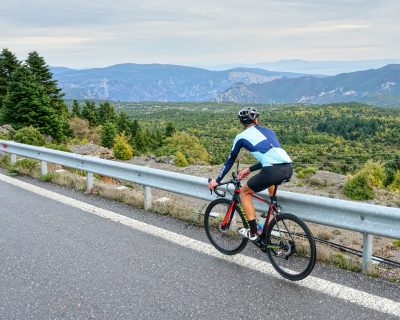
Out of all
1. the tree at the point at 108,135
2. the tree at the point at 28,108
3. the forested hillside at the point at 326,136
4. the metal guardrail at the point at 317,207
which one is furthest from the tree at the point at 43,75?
the metal guardrail at the point at 317,207

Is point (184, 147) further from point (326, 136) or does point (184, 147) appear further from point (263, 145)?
point (263, 145)

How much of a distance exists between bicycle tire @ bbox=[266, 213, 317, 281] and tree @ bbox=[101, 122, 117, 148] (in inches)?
2754

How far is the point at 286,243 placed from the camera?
456cm

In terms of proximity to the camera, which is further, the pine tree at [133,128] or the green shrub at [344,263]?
the pine tree at [133,128]

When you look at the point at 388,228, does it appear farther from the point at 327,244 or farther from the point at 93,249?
the point at 93,249

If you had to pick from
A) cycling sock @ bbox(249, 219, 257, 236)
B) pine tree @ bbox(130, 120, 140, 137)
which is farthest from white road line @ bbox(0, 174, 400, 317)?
pine tree @ bbox(130, 120, 140, 137)

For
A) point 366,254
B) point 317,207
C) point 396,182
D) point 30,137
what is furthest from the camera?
point 396,182

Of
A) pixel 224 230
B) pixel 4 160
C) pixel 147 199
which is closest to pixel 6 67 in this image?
pixel 4 160

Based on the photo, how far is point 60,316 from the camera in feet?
12.2

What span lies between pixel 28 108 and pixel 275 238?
46993mm

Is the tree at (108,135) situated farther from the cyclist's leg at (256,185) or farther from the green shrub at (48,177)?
the cyclist's leg at (256,185)

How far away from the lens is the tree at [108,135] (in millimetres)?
73300

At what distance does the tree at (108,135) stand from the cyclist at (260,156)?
6968cm

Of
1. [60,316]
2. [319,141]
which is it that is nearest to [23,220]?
[60,316]
